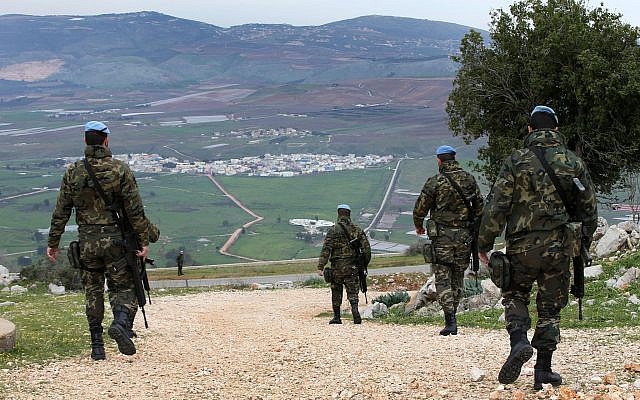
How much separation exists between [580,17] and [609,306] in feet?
59.7

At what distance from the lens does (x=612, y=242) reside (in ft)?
70.7

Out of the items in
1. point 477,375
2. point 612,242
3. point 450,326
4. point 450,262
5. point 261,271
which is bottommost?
point 261,271

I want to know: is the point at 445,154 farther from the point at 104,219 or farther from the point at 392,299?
the point at 392,299

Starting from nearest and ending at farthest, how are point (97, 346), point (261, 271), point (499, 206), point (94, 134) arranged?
point (499, 206) < point (94, 134) < point (97, 346) < point (261, 271)

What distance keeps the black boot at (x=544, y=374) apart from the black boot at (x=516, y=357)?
0.12m

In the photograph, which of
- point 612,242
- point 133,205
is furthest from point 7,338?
point 612,242

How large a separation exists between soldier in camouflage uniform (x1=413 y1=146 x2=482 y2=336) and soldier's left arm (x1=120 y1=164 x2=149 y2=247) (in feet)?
13.0

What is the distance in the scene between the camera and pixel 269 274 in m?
37.5

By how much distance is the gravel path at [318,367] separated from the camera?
8.41 metres

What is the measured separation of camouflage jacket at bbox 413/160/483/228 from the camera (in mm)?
12188

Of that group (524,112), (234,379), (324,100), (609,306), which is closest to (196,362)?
(234,379)

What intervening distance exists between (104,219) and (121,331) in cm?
135

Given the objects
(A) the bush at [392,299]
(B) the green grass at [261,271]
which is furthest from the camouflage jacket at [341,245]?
(B) the green grass at [261,271]

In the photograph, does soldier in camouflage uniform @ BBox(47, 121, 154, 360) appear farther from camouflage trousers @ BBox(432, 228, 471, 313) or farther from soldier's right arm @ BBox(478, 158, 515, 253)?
camouflage trousers @ BBox(432, 228, 471, 313)
